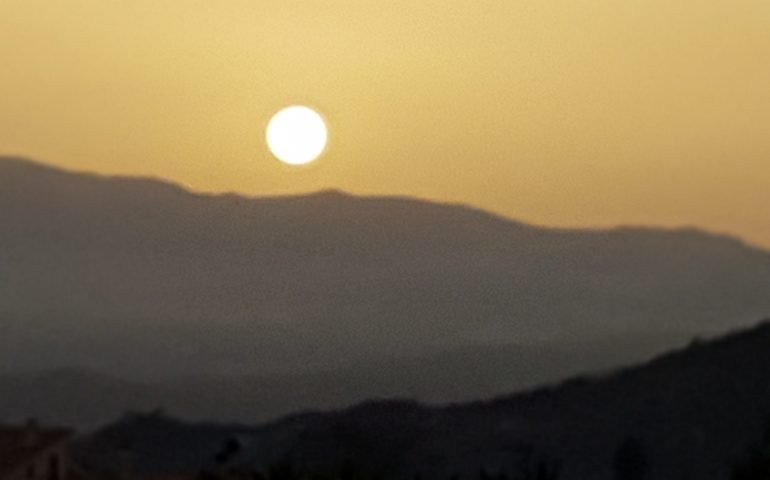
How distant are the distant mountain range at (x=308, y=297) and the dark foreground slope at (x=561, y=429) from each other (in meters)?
0.05

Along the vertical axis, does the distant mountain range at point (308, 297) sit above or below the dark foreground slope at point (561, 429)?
above

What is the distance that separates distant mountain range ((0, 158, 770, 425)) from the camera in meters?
3.85

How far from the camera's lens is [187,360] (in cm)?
390

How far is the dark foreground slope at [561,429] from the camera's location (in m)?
4.00

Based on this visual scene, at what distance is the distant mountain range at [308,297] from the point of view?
12.6ft

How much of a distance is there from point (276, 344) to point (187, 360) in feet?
0.76

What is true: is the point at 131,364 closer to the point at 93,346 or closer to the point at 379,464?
the point at 93,346

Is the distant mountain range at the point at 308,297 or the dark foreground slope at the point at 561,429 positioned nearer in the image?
the distant mountain range at the point at 308,297

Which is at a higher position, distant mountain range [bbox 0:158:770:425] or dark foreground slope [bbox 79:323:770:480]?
distant mountain range [bbox 0:158:770:425]

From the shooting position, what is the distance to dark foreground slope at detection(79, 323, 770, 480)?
4.00 metres

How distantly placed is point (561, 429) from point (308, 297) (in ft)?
2.45

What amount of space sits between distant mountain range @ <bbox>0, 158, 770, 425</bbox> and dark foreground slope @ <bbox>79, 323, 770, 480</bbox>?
0.16 ft

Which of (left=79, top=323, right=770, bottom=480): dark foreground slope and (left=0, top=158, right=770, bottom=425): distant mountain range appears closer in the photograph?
(left=0, top=158, right=770, bottom=425): distant mountain range

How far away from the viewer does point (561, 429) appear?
161 inches
